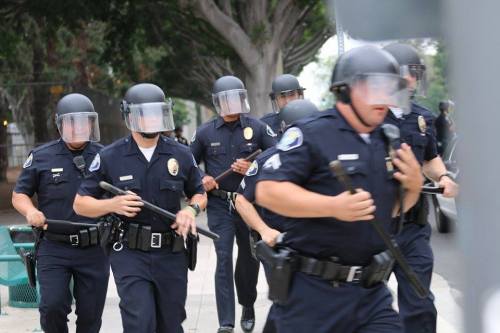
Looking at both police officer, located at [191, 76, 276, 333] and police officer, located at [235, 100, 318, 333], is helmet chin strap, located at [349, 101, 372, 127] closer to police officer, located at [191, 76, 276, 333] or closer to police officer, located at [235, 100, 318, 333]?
police officer, located at [235, 100, 318, 333]

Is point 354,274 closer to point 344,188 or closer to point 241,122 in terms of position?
point 344,188

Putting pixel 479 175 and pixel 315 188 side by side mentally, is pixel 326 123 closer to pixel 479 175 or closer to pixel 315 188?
pixel 315 188

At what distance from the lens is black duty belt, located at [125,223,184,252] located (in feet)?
17.2

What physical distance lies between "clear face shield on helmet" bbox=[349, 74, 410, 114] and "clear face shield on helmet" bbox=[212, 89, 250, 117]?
12.6 feet

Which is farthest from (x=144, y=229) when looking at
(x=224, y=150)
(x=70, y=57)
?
(x=70, y=57)

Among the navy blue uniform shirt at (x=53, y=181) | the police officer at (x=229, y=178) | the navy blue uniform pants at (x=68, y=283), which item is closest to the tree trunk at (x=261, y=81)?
the police officer at (x=229, y=178)

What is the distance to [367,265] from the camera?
381 centimetres

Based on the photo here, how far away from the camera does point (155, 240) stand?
17.3 feet

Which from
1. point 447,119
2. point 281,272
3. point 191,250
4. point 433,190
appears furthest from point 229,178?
Result: point 447,119

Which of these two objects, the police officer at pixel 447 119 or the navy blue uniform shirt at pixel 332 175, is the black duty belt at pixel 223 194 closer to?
the police officer at pixel 447 119

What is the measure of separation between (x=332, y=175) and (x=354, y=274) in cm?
43

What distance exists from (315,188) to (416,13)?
7.26ft

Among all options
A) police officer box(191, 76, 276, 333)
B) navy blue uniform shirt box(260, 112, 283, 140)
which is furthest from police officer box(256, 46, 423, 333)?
navy blue uniform shirt box(260, 112, 283, 140)

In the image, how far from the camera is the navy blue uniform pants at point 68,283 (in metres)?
5.91
